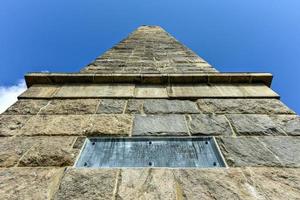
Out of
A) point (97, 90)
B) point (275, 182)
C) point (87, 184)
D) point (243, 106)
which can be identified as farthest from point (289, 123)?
point (97, 90)

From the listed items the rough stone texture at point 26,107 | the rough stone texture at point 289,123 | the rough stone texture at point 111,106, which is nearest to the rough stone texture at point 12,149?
the rough stone texture at point 26,107

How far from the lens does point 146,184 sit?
1607 mm

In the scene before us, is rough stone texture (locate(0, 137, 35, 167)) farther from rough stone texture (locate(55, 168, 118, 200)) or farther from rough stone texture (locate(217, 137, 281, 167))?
rough stone texture (locate(217, 137, 281, 167))

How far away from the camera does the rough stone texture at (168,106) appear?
2.53 meters

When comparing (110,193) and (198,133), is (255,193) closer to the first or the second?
(198,133)

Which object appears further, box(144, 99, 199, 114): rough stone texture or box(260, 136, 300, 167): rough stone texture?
box(144, 99, 199, 114): rough stone texture

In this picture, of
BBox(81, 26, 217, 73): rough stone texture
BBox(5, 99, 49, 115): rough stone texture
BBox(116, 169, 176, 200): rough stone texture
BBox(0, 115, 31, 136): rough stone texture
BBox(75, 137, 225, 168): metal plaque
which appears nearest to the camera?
BBox(116, 169, 176, 200): rough stone texture

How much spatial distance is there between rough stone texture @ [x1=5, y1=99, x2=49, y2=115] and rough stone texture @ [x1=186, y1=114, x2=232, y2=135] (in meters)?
1.51

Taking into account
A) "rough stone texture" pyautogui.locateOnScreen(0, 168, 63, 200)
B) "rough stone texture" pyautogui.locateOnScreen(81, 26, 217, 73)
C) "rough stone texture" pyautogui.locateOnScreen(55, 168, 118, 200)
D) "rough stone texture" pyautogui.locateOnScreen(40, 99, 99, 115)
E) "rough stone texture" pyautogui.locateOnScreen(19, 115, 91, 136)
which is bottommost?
"rough stone texture" pyautogui.locateOnScreen(0, 168, 63, 200)

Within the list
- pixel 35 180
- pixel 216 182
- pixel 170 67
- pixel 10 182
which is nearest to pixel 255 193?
pixel 216 182

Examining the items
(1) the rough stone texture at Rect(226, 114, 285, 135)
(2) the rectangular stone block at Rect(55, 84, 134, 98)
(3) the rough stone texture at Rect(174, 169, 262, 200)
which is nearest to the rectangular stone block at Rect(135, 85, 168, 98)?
(2) the rectangular stone block at Rect(55, 84, 134, 98)

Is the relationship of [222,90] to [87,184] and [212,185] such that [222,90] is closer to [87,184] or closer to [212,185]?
[212,185]

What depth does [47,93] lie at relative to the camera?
286 centimetres

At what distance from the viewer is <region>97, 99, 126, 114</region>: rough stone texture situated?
99.6 inches
